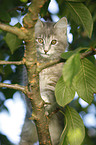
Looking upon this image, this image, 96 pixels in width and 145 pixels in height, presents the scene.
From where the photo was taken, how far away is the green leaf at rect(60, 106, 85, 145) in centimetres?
95

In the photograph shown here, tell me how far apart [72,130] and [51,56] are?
80 centimetres

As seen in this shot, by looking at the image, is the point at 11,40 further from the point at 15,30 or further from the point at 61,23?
the point at 61,23

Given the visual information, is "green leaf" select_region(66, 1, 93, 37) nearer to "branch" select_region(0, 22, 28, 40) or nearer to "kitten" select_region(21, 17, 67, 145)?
"branch" select_region(0, 22, 28, 40)

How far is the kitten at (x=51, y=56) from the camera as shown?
146 cm

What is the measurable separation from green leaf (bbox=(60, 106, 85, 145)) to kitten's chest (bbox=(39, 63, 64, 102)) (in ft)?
1.35

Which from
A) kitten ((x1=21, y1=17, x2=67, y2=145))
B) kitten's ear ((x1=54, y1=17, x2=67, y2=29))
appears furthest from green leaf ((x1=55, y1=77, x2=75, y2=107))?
kitten's ear ((x1=54, y1=17, x2=67, y2=29))

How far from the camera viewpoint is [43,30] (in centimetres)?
180

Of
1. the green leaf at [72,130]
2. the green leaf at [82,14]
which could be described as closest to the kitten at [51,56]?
the green leaf at [72,130]

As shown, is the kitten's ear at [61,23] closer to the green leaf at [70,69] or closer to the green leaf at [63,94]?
the green leaf at [63,94]

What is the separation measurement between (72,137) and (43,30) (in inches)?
43.9

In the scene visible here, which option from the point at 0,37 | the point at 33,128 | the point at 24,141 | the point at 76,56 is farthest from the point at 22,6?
the point at 24,141

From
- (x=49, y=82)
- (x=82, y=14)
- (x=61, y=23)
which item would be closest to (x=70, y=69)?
(x=82, y=14)

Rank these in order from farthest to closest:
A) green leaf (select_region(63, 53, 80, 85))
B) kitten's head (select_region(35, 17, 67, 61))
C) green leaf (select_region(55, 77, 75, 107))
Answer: kitten's head (select_region(35, 17, 67, 61)), green leaf (select_region(55, 77, 75, 107)), green leaf (select_region(63, 53, 80, 85))

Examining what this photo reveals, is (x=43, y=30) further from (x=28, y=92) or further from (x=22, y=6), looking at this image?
(x=28, y=92)
